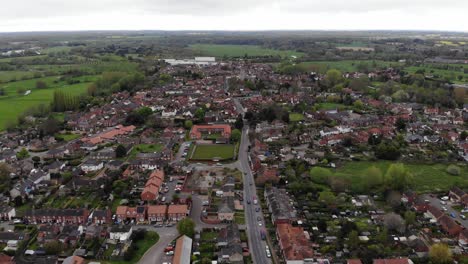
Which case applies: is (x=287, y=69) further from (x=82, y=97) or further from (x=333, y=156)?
(x=333, y=156)

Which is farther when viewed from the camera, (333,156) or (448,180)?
(333,156)

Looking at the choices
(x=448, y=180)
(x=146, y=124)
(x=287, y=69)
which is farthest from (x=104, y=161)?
(x=287, y=69)

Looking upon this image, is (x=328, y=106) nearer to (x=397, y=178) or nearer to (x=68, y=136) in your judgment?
(x=397, y=178)

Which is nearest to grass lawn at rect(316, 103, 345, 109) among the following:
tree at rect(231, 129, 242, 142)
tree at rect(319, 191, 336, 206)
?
tree at rect(231, 129, 242, 142)

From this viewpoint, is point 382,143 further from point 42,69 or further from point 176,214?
point 42,69

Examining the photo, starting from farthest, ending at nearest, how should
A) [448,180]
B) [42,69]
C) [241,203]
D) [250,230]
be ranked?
[42,69]
[448,180]
[241,203]
[250,230]

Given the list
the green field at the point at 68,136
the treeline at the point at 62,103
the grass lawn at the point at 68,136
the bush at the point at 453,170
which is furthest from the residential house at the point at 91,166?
the bush at the point at 453,170

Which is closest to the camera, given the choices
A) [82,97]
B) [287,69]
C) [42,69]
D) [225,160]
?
[225,160]

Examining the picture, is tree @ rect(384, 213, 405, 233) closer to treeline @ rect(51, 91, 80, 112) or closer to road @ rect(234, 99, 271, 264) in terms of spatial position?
road @ rect(234, 99, 271, 264)

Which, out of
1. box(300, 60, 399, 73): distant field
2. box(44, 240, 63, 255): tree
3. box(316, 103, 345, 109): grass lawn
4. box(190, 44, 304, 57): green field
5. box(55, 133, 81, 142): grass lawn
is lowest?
box(44, 240, 63, 255): tree
